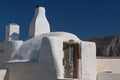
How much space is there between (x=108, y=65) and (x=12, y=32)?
7720 millimetres

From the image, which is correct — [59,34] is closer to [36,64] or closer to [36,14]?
[36,64]

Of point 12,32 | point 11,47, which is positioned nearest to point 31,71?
point 11,47

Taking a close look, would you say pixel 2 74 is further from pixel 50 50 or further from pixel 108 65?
pixel 108 65

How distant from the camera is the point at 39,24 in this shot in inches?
886

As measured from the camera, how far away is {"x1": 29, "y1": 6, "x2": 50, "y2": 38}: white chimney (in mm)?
22248

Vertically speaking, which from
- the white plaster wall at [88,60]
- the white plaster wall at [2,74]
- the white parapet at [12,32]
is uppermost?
the white parapet at [12,32]

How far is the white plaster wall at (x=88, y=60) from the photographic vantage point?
18.0 meters

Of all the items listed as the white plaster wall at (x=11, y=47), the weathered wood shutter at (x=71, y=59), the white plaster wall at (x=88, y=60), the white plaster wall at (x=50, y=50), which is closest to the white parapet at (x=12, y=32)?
the white plaster wall at (x=11, y=47)

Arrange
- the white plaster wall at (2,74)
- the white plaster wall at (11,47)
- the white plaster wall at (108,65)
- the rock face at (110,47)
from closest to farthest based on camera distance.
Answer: the white plaster wall at (2,74) → the white plaster wall at (11,47) → the white plaster wall at (108,65) → the rock face at (110,47)

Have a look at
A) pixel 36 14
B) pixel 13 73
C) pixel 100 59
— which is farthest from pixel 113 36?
pixel 13 73

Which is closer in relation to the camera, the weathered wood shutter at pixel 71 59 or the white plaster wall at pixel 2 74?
the weathered wood shutter at pixel 71 59

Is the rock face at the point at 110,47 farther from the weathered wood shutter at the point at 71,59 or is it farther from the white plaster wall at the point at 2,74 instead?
the white plaster wall at the point at 2,74

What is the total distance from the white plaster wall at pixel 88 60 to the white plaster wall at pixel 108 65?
6.79 meters

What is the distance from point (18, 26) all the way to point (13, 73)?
444 centimetres
